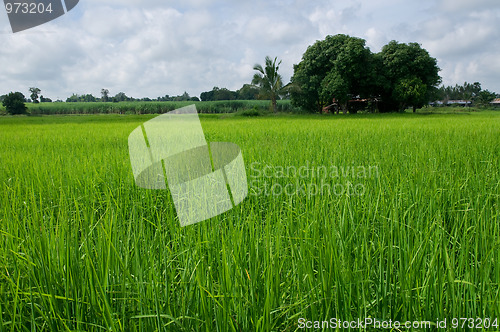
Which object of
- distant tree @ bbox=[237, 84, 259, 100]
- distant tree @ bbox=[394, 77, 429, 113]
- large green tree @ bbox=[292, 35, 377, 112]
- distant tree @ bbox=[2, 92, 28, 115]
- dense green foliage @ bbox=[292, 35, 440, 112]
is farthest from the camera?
distant tree @ bbox=[2, 92, 28, 115]

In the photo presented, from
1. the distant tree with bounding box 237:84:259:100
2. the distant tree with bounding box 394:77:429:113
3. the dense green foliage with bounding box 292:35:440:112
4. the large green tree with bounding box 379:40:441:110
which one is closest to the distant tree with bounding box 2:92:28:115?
the distant tree with bounding box 237:84:259:100

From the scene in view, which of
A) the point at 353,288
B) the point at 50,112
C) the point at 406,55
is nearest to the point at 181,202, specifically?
the point at 353,288

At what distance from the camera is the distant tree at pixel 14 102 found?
23406 mm

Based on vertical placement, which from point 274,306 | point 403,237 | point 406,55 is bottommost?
point 274,306

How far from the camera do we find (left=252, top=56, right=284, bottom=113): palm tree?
21812 millimetres

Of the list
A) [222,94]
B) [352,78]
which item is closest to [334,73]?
[352,78]

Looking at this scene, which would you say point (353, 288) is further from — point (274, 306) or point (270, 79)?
point (270, 79)

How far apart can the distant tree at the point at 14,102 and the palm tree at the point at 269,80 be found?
17109mm

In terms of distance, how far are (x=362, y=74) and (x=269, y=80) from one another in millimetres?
5855

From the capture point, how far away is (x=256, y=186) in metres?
2.45

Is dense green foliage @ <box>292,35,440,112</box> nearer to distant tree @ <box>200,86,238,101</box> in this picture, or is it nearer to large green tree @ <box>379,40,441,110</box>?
large green tree @ <box>379,40,441,110</box>

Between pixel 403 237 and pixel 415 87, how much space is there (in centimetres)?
2173

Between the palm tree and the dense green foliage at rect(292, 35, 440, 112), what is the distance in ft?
3.51

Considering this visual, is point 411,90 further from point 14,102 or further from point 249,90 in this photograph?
point 14,102
